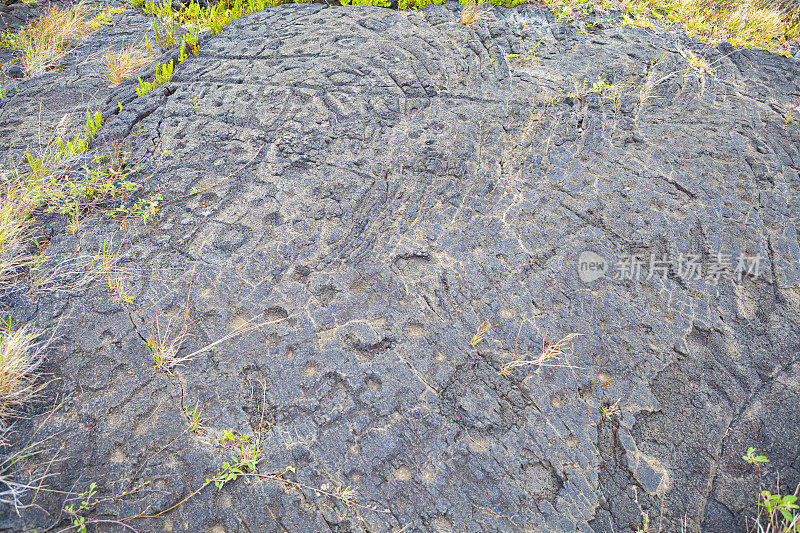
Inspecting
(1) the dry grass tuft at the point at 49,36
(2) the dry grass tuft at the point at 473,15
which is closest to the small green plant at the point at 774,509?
(2) the dry grass tuft at the point at 473,15

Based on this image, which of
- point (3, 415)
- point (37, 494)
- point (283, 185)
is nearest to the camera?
point (37, 494)

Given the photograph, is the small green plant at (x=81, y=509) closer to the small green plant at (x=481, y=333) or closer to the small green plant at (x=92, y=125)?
the small green plant at (x=481, y=333)

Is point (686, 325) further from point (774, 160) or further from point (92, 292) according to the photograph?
point (92, 292)

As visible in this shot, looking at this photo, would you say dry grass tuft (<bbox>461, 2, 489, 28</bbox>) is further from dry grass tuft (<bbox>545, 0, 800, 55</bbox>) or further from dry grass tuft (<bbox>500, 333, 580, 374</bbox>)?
dry grass tuft (<bbox>500, 333, 580, 374</bbox>)

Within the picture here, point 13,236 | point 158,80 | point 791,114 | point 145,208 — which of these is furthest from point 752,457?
point 158,80

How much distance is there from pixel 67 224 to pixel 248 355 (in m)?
1.46

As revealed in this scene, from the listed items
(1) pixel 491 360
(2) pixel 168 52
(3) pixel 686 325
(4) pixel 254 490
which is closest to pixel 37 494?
(4) pixel 254 490

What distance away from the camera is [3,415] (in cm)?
190

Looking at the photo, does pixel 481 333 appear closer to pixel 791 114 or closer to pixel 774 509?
pixel 774 509

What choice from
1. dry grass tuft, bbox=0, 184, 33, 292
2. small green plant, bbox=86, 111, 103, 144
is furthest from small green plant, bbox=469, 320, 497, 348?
small green plant, bbox=86, 111, 103, 144

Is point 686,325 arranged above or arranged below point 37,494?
above

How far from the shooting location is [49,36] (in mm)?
4242

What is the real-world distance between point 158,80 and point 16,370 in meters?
2.52

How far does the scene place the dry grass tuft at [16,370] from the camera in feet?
6.28
